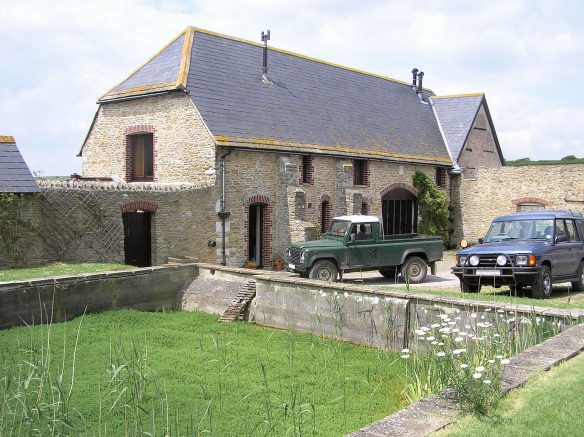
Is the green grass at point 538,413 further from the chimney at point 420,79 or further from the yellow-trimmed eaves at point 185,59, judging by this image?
the chimney at point 420,79

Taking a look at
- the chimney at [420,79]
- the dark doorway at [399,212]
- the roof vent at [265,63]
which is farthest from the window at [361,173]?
the chimney at [420,79]

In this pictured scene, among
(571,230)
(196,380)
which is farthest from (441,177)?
(196,380)

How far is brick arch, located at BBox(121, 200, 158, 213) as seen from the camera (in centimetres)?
1585

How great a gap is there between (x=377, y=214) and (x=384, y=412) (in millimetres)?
17903

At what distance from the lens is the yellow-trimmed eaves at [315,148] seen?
18.2 meters

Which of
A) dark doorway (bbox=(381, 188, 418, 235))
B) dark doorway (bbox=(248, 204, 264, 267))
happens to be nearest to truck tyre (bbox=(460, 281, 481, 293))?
dark doorway (bbox=(248, 204, 264, 267))

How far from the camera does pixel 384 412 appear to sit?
635cm

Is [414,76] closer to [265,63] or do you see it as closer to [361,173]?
[361,173]

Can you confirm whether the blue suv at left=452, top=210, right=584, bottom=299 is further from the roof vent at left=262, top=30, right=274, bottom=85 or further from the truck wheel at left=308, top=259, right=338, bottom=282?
the roof vent at left=262, top=30, right=274, bottom=85

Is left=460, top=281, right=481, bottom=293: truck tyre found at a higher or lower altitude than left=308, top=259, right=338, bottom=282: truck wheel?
lower

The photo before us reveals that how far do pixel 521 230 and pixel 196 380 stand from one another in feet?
29.8

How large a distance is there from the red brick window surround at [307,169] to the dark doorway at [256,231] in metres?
2.16

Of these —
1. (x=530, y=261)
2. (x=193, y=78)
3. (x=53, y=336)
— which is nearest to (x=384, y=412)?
(x=53, y=336)

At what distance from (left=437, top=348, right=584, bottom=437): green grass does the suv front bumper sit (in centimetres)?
710
